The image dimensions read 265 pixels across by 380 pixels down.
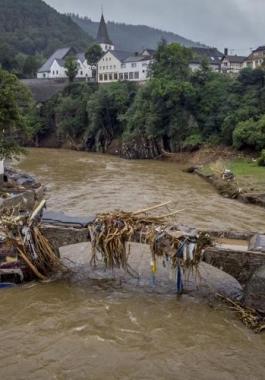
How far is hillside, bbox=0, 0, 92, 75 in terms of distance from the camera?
6255 inches

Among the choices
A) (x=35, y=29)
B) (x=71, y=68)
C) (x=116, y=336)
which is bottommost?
(x=116, y=336)

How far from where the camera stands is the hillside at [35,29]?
159m

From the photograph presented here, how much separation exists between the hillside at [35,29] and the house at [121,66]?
67167 millimetres

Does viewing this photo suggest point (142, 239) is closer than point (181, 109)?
Yes

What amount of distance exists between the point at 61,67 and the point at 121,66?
902 inches

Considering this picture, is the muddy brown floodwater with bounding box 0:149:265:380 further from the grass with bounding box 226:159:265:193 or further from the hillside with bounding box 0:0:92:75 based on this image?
the hillside with bounding box 0:0:92:75

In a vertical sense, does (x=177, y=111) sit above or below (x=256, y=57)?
below

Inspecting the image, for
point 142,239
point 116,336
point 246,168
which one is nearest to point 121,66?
point 246,168

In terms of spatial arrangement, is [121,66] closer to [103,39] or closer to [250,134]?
[103,39]

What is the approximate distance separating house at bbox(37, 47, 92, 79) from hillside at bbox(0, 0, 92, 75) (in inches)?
1692

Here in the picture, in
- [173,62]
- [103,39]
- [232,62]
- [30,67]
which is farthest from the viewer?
[103,39]

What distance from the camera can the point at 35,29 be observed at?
170625 mm

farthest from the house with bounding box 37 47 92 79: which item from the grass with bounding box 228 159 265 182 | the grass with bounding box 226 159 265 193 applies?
the grass with bounding box 226 159 265 193

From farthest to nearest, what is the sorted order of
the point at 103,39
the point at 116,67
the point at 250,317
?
the point at 103,39
the point at 116,67
the point at 250,317
